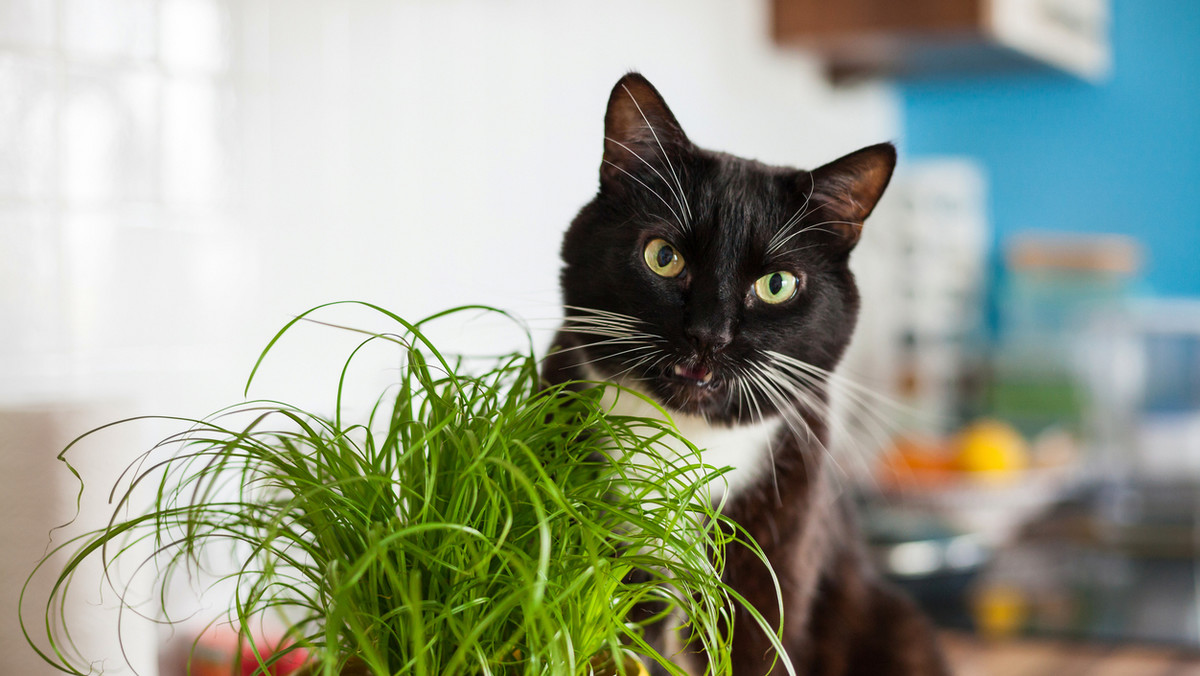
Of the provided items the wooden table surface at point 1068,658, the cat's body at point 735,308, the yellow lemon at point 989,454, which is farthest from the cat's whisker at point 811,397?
the yellow lemon at point 989,454

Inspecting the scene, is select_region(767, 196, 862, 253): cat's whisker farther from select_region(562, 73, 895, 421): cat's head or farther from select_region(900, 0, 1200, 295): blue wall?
select_region(900, 0, 1200, 295): blue wall

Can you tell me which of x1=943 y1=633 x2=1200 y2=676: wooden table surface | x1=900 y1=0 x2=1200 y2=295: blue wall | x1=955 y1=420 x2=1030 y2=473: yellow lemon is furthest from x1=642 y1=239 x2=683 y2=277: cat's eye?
x1=900 y1=0 x2=1200 y2=295: blue wall

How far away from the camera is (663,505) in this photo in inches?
20.6

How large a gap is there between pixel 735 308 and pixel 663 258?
0.19 feet

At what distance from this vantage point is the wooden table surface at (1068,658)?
1.80 m

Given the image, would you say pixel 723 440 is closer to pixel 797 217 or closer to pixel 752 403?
pixel 752 403

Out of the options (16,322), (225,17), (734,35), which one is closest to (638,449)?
(16,322)

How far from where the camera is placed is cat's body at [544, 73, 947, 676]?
1.99ft

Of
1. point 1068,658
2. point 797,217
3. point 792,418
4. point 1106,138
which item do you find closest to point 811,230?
point 797,217

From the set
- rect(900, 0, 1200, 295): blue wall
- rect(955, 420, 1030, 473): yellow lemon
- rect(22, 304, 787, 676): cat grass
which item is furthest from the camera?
rect(900, 0, 1200, 295): blue wall

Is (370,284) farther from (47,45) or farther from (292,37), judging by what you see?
(47,45)

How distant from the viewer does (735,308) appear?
23.8 inches

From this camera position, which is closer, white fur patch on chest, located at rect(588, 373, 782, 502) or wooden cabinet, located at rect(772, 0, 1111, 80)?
white fur patch on chest, located at rect(588, 373, 782, 502)

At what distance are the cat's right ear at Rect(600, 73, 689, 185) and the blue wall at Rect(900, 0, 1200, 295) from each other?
3046mm
